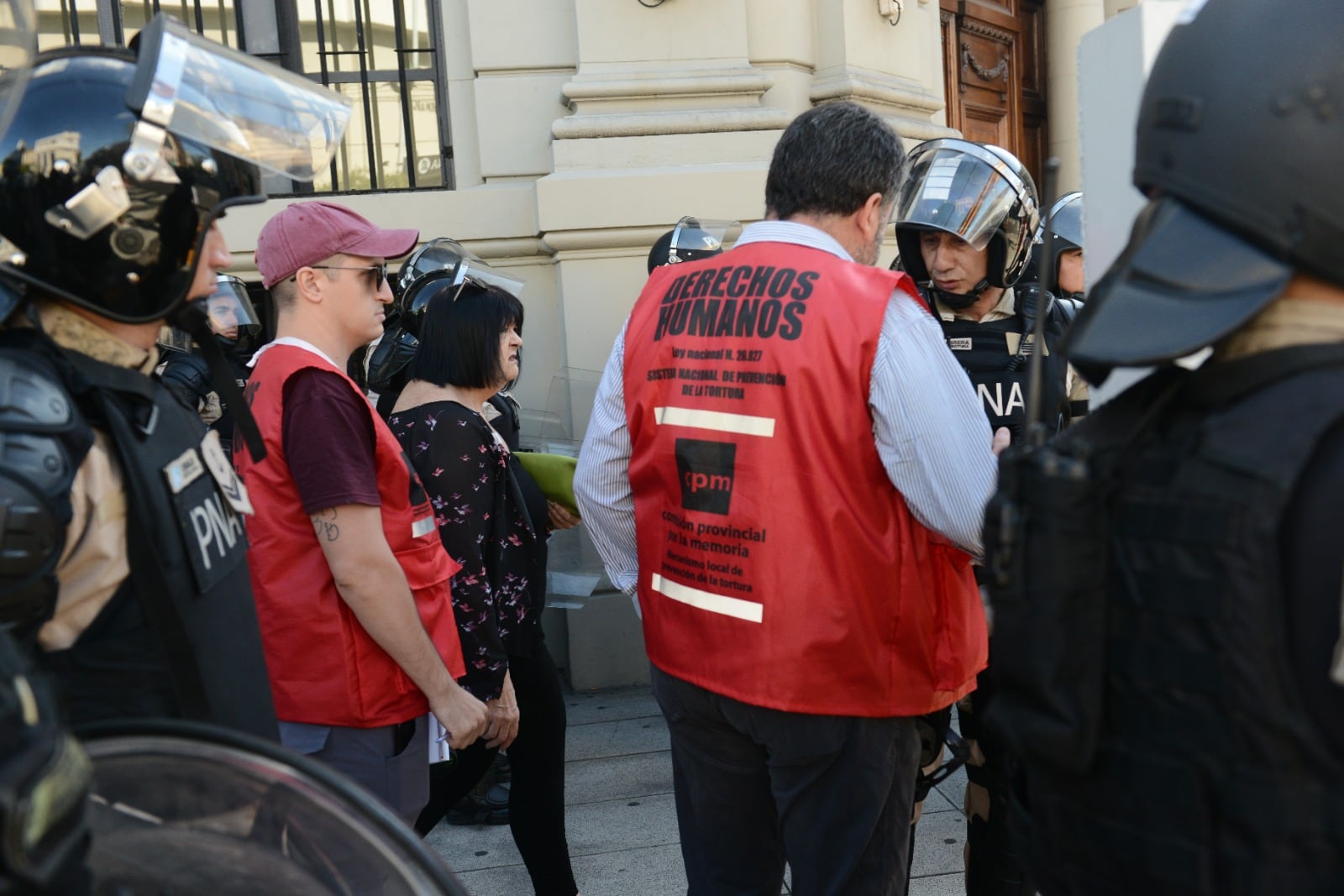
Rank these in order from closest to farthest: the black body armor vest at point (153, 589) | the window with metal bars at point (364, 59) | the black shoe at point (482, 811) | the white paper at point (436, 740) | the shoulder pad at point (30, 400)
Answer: the shoulder pad at point (30, 400), the black body armor vest at point (153, 589), the white paper at point (436, 740), the black shoe at point (482, 811), the window with metal bars at point (364, 59)

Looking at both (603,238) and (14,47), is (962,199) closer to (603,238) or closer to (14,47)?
(14,47)

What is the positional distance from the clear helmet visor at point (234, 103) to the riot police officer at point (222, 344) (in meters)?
3.36

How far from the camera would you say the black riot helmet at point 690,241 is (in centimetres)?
532

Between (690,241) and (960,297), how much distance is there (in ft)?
6.82

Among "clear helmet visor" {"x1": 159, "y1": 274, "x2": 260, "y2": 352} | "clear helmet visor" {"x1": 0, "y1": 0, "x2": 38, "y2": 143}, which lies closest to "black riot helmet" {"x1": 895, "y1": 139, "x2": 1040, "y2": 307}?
"clear helmet visor" {"x1": 0, "y1": 0, "x2": 38, "y2": 143}

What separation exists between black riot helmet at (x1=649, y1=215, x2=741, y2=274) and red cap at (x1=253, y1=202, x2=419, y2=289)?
243cm

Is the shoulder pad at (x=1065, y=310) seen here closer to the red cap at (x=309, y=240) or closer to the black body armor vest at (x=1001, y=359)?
the black body armor vest at (x=1001, y=359)

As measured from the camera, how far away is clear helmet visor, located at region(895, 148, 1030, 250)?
3.41m

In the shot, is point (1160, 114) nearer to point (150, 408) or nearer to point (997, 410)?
point (150, 408)

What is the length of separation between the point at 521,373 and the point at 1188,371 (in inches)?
191

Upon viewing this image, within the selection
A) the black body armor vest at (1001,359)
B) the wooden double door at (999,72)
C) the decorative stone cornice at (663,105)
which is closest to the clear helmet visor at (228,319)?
the decorative stone cornice at (663,105)

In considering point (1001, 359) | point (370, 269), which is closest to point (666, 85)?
point (1001, 359)

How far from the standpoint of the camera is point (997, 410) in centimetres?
337

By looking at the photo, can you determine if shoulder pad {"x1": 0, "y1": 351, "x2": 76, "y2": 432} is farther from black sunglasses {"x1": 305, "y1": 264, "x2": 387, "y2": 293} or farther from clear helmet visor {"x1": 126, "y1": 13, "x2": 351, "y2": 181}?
black sunglasses {"x1": 305, "y1": 264, "x2": 387, "y2": 293}
